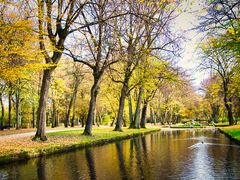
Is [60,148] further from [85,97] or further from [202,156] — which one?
[85,97]

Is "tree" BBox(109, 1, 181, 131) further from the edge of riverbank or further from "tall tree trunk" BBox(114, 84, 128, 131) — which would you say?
the edge of riverbank

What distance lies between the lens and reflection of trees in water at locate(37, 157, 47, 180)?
9755mm

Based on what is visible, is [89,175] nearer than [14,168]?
Yes

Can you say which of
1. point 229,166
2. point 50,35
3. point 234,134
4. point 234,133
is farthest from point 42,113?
point 234,133

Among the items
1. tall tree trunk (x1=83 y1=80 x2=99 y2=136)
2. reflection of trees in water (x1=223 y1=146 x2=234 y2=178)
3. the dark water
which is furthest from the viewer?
tall tree trunk (x1=83 y1=80 x2=99 y2=136)

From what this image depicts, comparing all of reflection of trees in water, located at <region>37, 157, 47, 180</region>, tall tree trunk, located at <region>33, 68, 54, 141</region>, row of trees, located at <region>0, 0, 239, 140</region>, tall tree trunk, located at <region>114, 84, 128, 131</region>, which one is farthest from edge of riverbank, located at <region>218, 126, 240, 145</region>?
tall tree trunk, located at <region>33, 68, 54, 141</region>

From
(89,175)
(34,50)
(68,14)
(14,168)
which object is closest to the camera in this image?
(89,175)

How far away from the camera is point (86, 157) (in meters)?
13.9

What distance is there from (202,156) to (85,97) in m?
43.3

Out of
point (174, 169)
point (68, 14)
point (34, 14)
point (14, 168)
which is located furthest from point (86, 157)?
point (68, 14)

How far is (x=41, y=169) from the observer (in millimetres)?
10984

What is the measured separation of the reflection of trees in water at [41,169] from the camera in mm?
9755

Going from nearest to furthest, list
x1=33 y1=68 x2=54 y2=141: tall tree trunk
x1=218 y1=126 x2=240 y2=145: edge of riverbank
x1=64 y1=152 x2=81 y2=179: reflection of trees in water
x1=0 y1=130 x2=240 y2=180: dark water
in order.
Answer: x1=0 y1=130 x2=240 y2=180: dark water, x1=64 y1=152 x2=81 y2=179: reflection of trees in water, x1=33 y1=68 x2=54 y2=141: tall tree trunk, x1=218 y1=126 x2=240 y2=145: edge of riverbank

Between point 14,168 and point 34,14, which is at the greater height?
point 34,14
